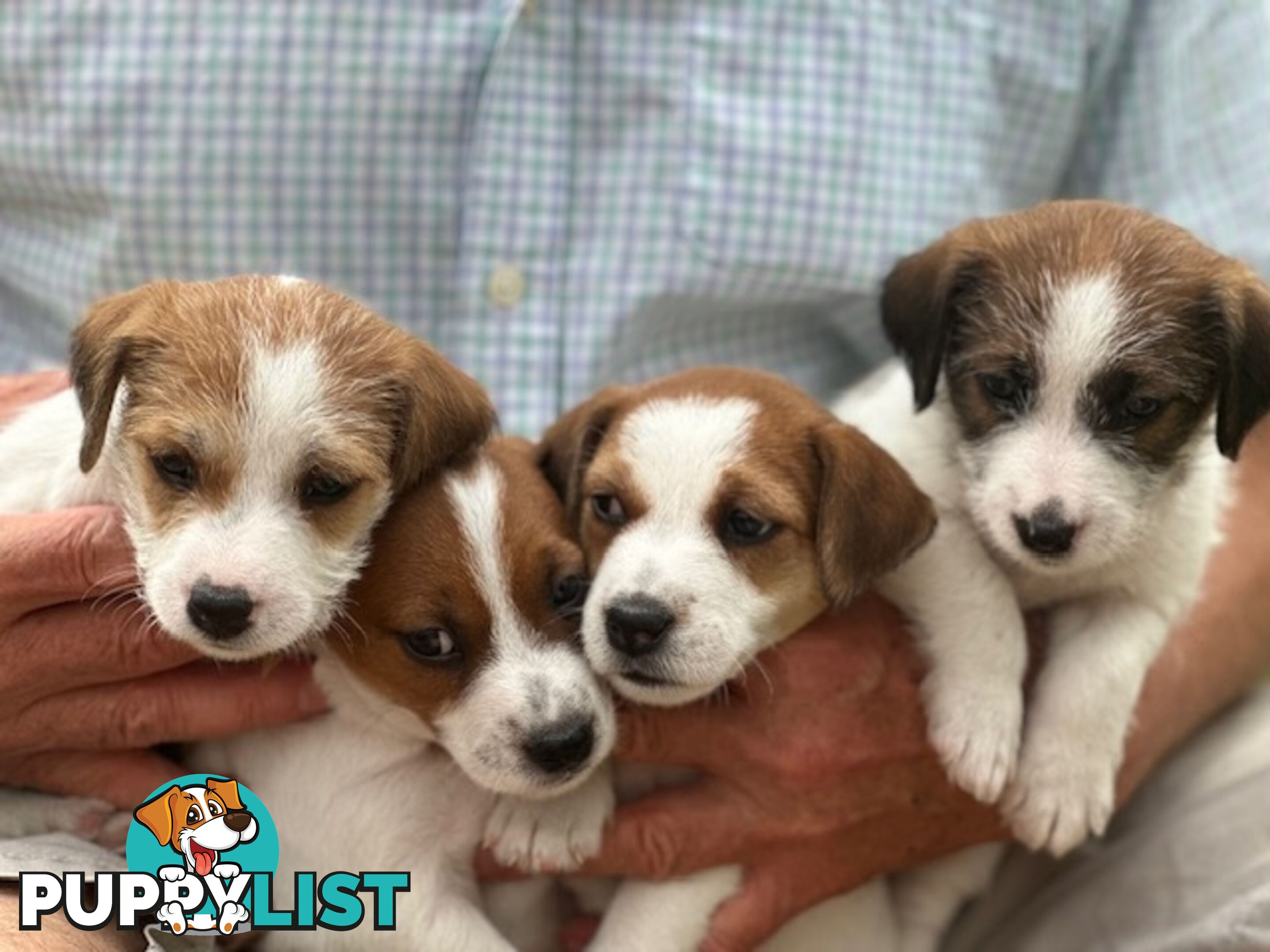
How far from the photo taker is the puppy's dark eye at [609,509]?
2643 millimetres

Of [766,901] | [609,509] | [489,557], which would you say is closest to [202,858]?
[489,557]

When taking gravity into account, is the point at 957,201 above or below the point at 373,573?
above

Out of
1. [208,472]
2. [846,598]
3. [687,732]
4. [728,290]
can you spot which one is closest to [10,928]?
[208,472]

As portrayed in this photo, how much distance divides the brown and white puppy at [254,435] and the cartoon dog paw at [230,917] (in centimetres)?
42

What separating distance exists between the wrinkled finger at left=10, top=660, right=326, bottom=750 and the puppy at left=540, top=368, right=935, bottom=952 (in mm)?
589

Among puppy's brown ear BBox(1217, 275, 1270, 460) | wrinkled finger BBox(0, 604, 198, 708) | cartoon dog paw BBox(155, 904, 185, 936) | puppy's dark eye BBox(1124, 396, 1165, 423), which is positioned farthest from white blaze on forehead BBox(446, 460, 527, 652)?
puppy's brown ear BBox(1217, 275, 1270, 460)

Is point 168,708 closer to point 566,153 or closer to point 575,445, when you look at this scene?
point 575,445

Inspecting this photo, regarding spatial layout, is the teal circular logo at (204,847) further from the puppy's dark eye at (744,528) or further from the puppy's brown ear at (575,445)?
the puppy's dark eye at (744,528)

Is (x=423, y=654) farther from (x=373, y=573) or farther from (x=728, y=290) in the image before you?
(x=728, y=290)

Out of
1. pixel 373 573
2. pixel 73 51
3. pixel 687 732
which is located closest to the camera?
pixel 373 573

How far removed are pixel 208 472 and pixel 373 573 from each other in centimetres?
35

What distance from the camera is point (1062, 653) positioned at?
2.80m

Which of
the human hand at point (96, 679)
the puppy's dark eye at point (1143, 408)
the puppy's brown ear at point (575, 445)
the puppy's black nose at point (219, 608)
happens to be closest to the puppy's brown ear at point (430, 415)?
the puppy's brown ear at point (575, 445)

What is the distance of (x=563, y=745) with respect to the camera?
7.94 feet
